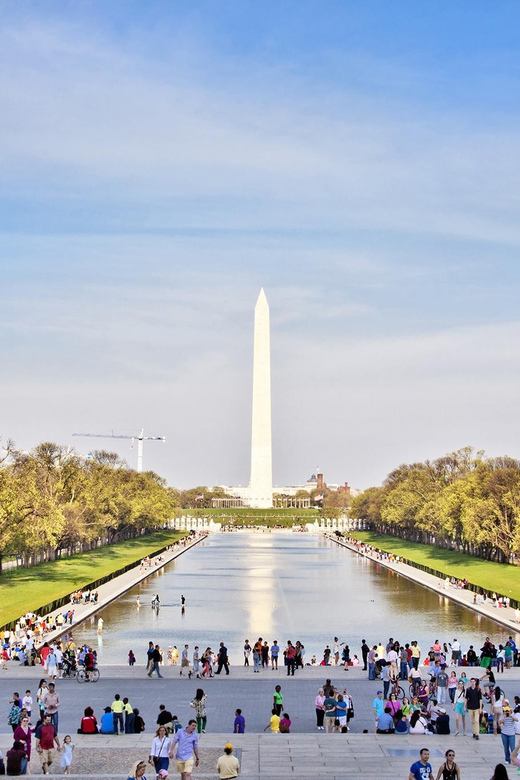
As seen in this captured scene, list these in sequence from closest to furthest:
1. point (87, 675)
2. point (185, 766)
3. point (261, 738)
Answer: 1. point (185, 766)
2. point (261, 738)
3. point (87, 675)

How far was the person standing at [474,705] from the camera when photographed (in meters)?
21.3

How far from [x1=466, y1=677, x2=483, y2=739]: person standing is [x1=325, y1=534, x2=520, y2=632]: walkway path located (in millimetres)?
22979

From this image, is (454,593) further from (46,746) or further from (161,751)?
(161,751)

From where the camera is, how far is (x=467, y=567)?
256 feet

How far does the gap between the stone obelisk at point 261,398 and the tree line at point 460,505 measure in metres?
22.8

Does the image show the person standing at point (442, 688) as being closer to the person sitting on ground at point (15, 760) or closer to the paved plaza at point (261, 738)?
the paved plaza at point (261, 738)

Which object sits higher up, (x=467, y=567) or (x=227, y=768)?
(x=227, y=768)

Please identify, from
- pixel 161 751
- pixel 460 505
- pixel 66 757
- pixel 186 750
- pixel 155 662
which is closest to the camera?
pixel 186 750

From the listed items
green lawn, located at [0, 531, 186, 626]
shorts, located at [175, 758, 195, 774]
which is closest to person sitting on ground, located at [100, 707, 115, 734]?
shorts, located at [175, 758, 195, 774]

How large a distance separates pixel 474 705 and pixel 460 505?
6864 cm

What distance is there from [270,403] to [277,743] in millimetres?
136617

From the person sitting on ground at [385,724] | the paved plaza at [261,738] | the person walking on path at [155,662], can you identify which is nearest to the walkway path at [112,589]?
the person walking on path at [155,662]

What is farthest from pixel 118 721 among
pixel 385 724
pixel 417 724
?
pixel 417 724

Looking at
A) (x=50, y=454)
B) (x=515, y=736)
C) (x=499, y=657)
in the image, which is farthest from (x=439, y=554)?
(x=515, y=736)
